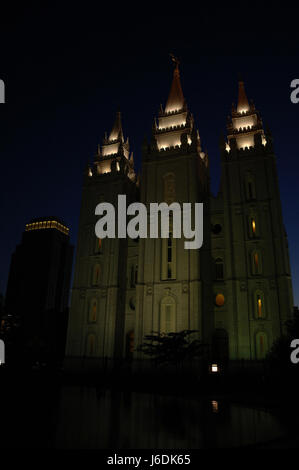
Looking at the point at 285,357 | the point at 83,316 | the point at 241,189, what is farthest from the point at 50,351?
the point at 285,357

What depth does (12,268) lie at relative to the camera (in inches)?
4188

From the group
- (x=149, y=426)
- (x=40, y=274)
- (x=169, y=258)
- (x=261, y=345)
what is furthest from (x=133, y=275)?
(x=40, y=274)

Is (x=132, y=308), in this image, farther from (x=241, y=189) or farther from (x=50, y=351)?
(x=50, y=351)

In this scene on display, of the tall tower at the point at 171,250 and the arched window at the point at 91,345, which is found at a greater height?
the tall tower at the point at 171,250

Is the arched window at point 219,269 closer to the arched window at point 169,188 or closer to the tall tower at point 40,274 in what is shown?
the arched window at point 169,188

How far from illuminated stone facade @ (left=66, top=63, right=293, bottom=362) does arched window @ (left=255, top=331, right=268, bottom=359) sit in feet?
0.28

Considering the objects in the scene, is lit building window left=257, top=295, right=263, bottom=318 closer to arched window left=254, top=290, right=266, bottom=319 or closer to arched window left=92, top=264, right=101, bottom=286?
arched window left=254, top=290, right=266, bottom=319

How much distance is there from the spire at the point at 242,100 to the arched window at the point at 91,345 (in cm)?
3118

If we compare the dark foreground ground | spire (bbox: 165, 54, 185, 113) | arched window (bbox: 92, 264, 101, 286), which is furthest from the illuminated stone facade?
the dark foreground ground

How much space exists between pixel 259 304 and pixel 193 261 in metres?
7.42

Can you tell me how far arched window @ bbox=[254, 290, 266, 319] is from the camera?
34219 mm

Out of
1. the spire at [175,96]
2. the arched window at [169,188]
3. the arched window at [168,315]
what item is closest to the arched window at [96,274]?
the arched window at [168,315]

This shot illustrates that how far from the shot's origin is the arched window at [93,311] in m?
41.1

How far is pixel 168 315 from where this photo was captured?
37.2 meters
